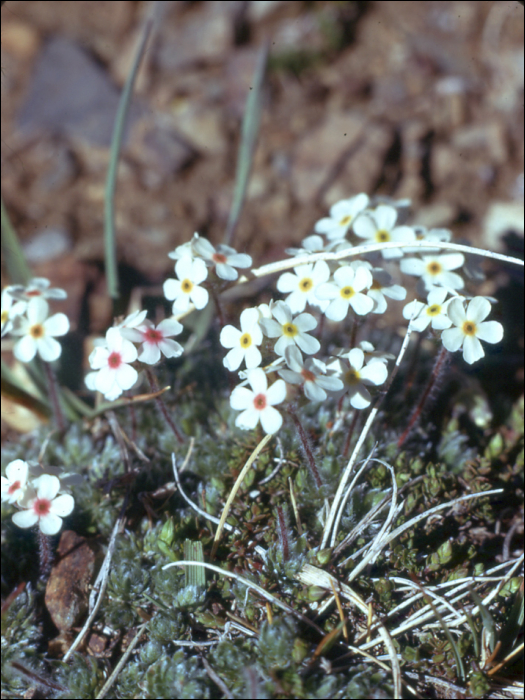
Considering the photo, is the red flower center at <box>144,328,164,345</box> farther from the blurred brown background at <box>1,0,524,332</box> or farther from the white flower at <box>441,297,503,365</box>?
the blurred brown background at <box>1,0,524,332</box>

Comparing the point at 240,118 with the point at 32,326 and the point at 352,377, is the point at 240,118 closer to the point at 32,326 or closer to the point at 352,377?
the point at 32,326

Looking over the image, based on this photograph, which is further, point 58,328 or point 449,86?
point 449,86

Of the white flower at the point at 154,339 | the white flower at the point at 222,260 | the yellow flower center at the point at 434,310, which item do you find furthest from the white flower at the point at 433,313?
the white flower at the point at 154,339

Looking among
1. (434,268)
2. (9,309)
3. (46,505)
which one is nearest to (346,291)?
(434,268)

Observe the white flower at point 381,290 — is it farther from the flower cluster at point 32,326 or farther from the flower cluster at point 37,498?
the flower cluster at point 37,498

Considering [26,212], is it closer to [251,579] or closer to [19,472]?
[19,472]

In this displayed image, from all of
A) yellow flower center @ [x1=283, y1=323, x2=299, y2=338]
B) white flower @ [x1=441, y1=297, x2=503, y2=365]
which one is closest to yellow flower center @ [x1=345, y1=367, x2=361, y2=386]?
yellow flower center @ [x1=283, y1=323, x2=299, y2=338]

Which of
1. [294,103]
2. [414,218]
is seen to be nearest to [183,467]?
[414,218]
